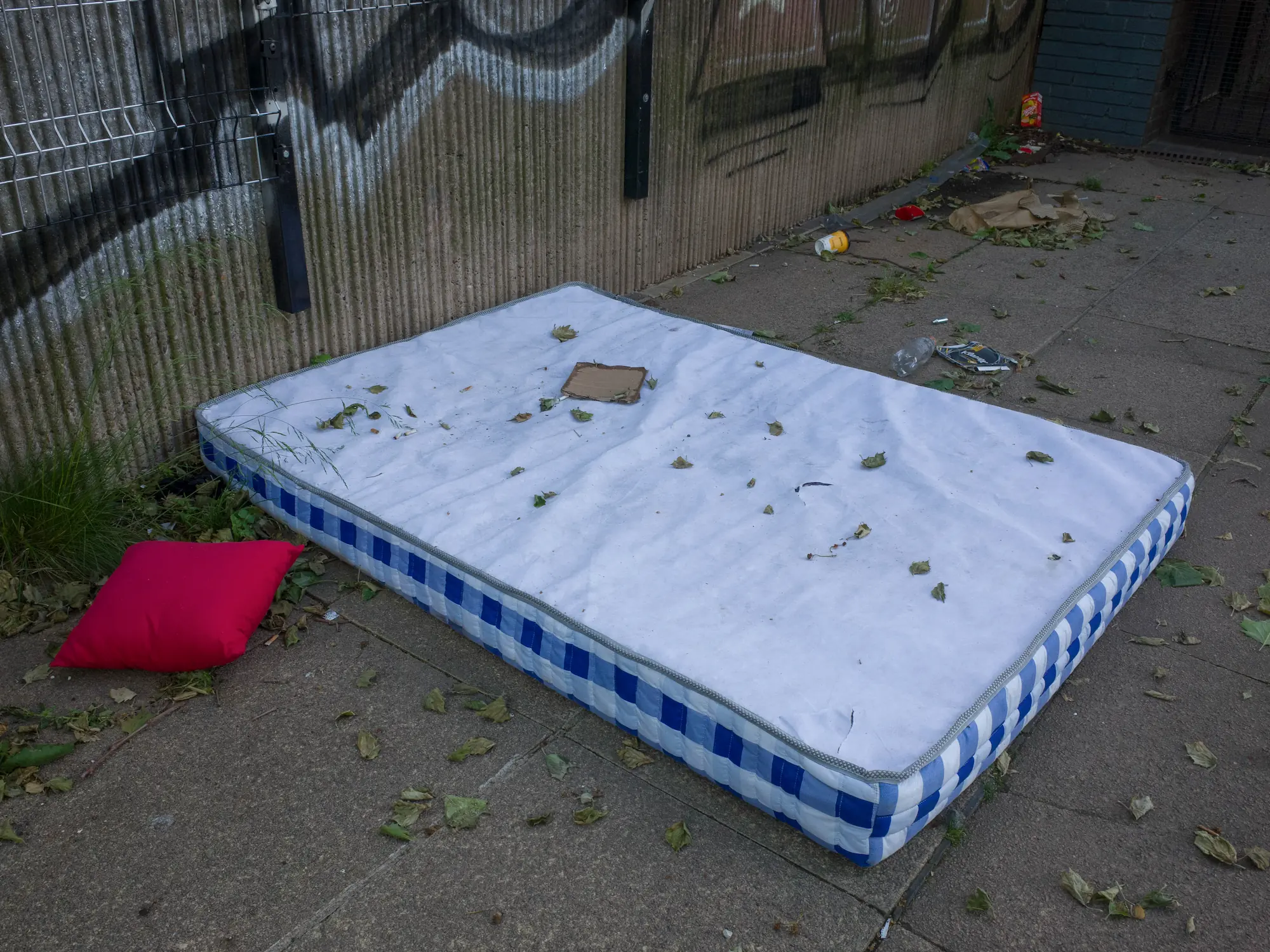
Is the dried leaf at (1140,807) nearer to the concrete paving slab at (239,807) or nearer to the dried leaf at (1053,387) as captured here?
the concrete paving slab at (239,807)

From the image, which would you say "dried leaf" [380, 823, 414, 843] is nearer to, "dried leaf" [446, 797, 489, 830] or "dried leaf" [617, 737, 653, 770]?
"dried leaf" [446, 797, 489, 830]

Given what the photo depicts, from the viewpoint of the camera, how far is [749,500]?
3.97 metres

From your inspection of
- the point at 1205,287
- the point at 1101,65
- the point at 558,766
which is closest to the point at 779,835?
the point at 558,766

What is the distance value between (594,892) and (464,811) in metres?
0.44

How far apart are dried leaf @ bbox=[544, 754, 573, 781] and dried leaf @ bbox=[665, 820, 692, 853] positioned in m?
0.35

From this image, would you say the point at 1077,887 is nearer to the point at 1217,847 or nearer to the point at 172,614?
the point at 1217,847

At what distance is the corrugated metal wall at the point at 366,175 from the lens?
3.74m

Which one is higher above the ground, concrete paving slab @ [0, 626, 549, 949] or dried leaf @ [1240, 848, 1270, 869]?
dried leaf @ [1240, 848, 1270, 869]

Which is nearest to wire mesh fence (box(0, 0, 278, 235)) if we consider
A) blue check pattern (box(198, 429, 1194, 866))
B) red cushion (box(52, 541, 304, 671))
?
blue check pattern (box(198, 429, 1194, 866))

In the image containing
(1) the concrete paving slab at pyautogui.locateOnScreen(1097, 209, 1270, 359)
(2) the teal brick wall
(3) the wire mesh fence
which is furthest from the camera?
Answer: (2) the teal brick wall

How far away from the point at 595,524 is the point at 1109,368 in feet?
10.8

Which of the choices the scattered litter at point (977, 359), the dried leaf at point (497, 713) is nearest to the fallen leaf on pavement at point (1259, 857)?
the dried leaf at point (497, 713)

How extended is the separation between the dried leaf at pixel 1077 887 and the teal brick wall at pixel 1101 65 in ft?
31.6

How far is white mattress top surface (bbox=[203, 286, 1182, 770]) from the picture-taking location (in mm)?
3098
